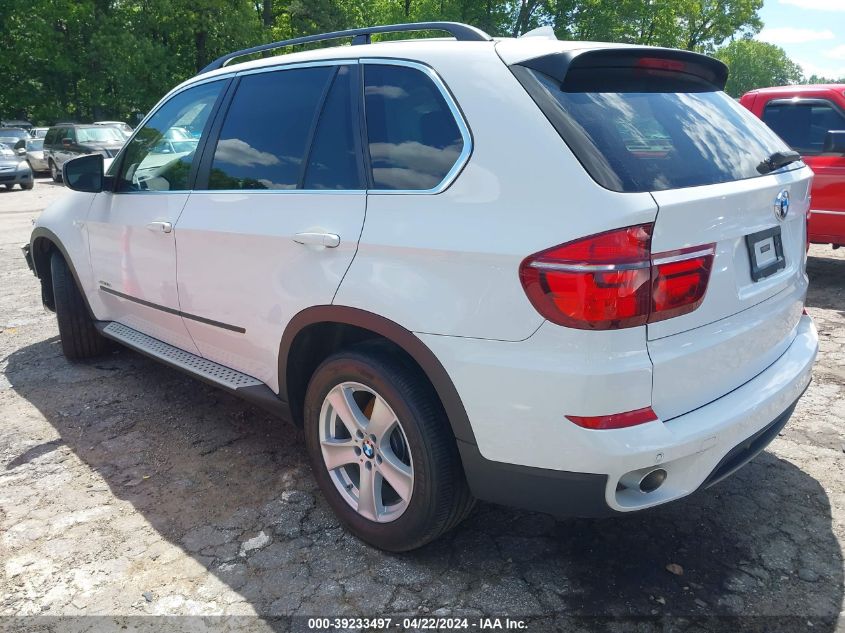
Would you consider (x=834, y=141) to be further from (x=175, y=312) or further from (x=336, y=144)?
(x=175, y=312)

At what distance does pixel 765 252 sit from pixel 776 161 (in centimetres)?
45

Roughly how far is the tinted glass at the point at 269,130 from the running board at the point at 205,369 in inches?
34.5

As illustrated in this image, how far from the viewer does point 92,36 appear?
32.6m

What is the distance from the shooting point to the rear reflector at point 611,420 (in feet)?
6.40

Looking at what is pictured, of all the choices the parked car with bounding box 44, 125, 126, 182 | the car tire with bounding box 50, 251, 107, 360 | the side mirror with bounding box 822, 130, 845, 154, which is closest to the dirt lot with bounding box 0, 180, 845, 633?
the car tire with bounding box 50, 251, 107, 360

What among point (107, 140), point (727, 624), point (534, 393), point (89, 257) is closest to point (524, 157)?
point (534, 393)

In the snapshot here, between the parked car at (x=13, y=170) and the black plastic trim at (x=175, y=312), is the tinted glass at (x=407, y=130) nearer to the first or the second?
the black plastic trim at (x=175, y=312)

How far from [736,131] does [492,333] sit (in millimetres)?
1296

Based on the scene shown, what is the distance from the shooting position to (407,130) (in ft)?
8.00

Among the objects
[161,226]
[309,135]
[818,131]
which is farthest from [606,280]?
[818,131]

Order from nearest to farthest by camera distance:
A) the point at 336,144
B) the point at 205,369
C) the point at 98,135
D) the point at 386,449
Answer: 1. the point at 386,449
2. the point at 336,144
3. the point at 205,369
4. the point at 98,135

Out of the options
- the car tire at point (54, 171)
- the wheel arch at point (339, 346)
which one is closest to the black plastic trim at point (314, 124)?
the wheel arch at point (339, 346)

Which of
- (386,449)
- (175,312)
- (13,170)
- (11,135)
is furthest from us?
(11,135)

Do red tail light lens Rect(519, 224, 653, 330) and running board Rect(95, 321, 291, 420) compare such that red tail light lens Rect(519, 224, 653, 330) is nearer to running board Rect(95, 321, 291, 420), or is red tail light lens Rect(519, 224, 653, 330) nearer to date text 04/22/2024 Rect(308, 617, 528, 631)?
date text 04/22/2024 Rect(308, 617, 528, 631)
